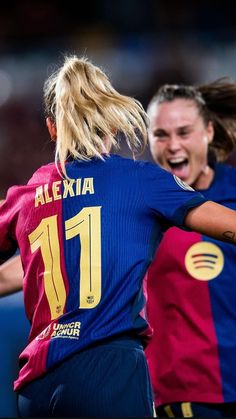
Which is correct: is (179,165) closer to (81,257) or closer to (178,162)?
(178,162)

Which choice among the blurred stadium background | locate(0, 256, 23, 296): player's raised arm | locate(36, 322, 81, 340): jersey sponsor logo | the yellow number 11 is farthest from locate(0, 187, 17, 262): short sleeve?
the blurred stadium background

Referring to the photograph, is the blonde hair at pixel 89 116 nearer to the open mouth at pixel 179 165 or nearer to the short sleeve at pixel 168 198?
the short sleeve at pixel 168 198

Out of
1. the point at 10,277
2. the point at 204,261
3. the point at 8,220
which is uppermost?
the point at 8,220

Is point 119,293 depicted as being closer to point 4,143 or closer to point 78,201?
point 78,201

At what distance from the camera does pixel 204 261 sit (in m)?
4.16

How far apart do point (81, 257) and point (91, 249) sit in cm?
4

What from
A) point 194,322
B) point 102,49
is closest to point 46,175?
point 194,322

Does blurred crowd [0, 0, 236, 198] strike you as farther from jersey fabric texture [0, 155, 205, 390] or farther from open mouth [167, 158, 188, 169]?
jersey fabric texture [0, 155, 205, 390]

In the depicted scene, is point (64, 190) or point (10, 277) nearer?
point (64, 190)

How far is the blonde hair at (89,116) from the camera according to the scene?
9.18 feet

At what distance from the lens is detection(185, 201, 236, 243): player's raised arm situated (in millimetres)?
2691

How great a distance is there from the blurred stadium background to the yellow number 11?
544 cm

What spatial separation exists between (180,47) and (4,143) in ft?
7.17

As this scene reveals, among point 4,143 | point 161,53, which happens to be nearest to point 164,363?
point 4,143
